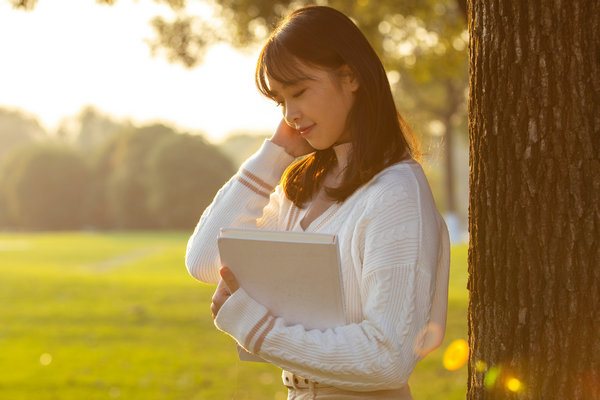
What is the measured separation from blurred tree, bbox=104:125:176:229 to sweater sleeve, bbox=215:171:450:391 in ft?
150

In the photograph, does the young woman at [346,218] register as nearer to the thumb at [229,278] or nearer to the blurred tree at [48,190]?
the thumb at [229,278]

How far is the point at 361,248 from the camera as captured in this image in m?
2.05

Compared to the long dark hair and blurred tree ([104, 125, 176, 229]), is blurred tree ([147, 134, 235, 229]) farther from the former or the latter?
the long dark hair

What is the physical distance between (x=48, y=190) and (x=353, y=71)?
51224 millimetres

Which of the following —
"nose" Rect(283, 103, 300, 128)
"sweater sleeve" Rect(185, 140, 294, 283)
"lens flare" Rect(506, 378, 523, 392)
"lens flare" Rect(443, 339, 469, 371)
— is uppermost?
"nose" Rect(283, 103, 300, 128)

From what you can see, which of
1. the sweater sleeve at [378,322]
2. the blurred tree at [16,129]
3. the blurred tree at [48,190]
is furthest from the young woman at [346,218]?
the blurred tree at [16,129]

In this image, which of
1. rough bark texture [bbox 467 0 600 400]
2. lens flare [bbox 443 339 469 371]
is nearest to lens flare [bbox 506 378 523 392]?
rough bark texture [bbox 467 0 600 400]

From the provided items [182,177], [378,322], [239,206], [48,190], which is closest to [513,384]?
[378,322]

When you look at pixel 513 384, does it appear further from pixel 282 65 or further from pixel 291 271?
pixel 282 65

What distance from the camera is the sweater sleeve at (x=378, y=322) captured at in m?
1.92

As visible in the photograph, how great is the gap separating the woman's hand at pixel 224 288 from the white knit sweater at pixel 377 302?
36 millimetres

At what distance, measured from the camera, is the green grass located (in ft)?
23.6

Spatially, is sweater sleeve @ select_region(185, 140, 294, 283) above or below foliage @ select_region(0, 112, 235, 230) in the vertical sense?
above

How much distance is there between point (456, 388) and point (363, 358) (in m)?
5.55
